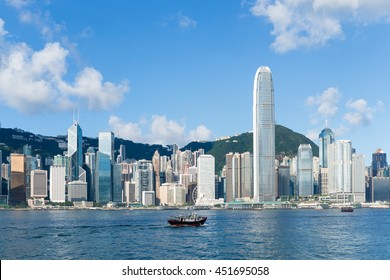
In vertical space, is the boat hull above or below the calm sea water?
below

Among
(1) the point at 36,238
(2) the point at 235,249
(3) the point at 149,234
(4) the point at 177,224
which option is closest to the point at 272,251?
(2) the point at 235,249

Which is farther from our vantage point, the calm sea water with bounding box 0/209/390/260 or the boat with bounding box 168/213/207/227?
the boat with bounding box 168/213/207/227

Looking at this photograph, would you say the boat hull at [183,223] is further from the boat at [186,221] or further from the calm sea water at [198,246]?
the calm sea water at [198,246]

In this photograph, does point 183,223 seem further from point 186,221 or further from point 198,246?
point 198,246

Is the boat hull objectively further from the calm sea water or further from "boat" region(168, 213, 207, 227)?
the calm sea water

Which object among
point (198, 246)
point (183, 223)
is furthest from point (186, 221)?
point (198, 246)

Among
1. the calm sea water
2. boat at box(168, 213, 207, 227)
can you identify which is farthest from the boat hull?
the calm sea water

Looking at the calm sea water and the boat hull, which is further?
the boat hull

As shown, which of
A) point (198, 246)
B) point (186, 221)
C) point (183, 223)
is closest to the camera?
point (198, 246)

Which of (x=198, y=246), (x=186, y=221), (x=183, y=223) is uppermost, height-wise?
(x=198, y=246)

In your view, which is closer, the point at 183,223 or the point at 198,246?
the point at 198,246
